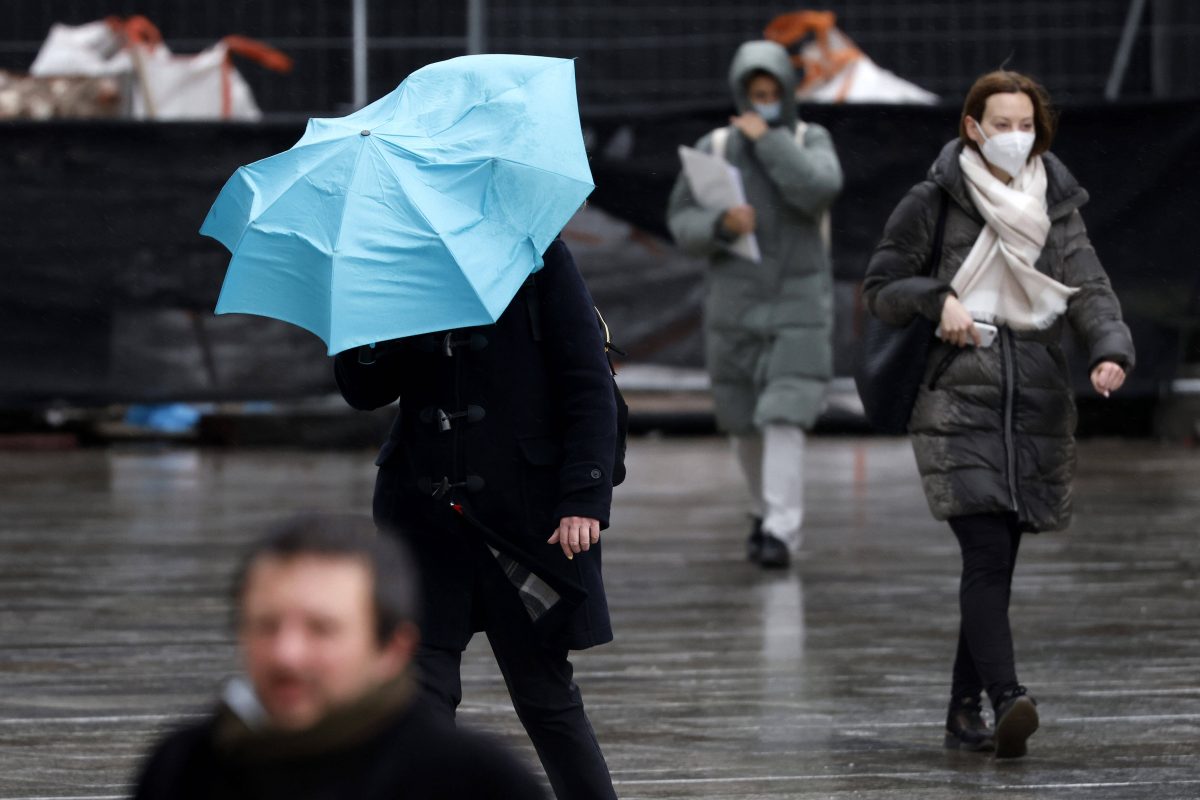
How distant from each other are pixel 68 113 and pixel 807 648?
8042 mm

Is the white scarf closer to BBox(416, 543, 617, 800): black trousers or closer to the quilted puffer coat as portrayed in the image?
the quilted puffer coat

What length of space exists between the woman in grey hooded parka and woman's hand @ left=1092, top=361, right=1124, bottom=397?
337 cm

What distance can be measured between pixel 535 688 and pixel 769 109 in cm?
516

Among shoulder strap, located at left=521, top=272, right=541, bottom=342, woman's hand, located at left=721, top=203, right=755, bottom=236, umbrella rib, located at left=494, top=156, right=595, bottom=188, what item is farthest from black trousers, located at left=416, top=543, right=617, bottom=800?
woman's hand, located at left=721, top=203, right=755, bottom=236

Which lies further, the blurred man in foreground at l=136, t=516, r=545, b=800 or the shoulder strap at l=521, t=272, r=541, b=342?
the shoulder strap at l=521, t=272, r=541, b=342

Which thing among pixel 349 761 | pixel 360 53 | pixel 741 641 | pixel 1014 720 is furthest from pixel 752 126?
pixel 349 761

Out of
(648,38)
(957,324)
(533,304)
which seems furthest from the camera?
(648,38)

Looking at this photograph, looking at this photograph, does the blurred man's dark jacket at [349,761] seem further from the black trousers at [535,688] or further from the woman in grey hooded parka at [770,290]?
the woman in grey hooded parka at [770,290]

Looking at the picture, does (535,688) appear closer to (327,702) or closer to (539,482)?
(539,482)

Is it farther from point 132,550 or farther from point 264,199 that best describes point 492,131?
point 132,550

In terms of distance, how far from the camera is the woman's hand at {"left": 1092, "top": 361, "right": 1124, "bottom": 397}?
16.4 feet

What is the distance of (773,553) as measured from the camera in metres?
8.41

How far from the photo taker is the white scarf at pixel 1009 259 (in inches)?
204

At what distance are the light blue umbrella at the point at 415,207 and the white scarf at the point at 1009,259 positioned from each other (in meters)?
1.60
